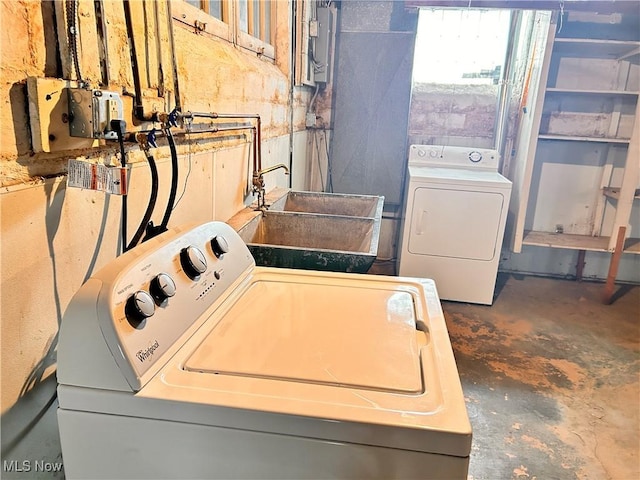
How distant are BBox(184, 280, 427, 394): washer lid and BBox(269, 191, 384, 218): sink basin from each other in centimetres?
124

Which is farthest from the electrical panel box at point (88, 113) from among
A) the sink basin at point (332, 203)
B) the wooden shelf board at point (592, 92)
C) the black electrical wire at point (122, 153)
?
the wooden shelf board at point (592, 92)

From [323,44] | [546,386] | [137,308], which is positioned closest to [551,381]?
[546,386]

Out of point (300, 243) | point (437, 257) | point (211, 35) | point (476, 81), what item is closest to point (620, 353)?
point (437, 257)

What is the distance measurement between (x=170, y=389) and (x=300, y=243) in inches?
52.6

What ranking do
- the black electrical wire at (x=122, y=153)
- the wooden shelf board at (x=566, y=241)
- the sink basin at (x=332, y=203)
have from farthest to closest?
the wooden shelf board at (x=566, y=241) < the sink basin at (x=332, y=203) < the black electrical wire at (x=122, y=153)

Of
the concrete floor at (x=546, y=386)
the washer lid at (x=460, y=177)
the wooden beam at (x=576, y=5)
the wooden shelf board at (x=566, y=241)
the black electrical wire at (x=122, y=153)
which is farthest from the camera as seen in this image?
the wooden shelf board at (x=566, y=241)

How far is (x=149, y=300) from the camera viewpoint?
2.66 ft

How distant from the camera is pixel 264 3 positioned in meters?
2.65

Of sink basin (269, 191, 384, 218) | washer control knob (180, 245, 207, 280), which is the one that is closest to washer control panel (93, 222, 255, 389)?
washer control knob (180, 245, 207, 280)

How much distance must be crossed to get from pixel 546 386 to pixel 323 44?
9.26 feet

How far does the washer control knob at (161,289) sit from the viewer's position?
86 centimetres

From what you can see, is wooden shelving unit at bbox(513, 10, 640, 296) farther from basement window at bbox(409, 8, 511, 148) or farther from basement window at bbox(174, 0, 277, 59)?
basement window at bbox(174, 0, 277, 59)

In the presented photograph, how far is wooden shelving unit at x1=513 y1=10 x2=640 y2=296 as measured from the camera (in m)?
3.27

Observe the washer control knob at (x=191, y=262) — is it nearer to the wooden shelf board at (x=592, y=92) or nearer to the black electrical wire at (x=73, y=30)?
the black electrical wire at (x=73, y=30)
